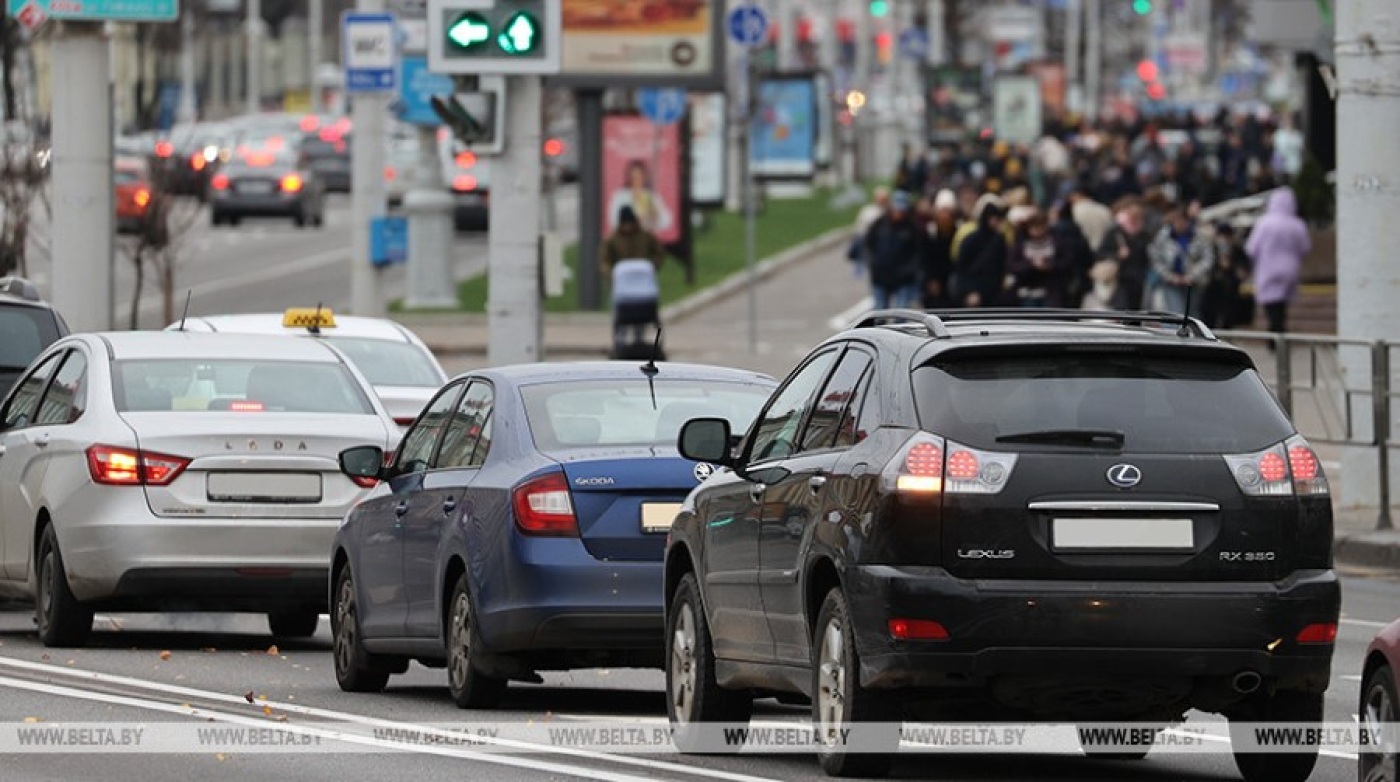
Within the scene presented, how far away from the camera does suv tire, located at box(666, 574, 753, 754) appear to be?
1204cm

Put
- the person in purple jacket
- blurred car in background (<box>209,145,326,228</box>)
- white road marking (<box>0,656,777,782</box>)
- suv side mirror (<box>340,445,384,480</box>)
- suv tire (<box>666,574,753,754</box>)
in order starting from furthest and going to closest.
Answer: blurred car in background (<box>209,145,326,228</box>), the person in purple jacket, suv side mirror (<box>340,445,384,480</box>), suv tire (<box>666,574,753,754</box>), white road marking (<box>0,656,777,782</box>)

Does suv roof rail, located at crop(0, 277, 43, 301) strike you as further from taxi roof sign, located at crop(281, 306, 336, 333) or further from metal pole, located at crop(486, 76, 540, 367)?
metal pole, located at crop(486, 76, 540, 367)

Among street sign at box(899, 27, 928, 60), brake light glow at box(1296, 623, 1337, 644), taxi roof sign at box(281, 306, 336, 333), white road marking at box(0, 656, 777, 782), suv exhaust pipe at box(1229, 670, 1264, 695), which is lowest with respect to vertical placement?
white road marking at box(0, 656, 777, 782)

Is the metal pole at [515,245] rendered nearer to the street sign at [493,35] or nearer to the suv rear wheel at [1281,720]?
the street sign at [493,35]

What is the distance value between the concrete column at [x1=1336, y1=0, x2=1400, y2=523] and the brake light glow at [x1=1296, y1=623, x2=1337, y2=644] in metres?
12.2

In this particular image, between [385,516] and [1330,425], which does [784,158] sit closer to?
[1330,425]

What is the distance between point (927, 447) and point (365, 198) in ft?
72.7

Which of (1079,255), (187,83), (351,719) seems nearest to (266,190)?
(1079,255)

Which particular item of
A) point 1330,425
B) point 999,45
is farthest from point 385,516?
point 999,45

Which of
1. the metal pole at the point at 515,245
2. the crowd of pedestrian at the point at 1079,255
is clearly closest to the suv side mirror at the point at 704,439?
the metal pole at the point at 515,245

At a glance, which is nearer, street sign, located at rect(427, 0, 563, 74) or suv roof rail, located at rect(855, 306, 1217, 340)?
suv roof rail, located at rect(855, 306, 1217, 340)

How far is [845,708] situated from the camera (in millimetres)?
10742

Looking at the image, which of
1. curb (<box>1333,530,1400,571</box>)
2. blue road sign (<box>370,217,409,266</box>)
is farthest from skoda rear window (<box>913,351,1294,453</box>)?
blue road sign (<box>370,217,409,266</box>)

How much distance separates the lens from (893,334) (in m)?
11.2
